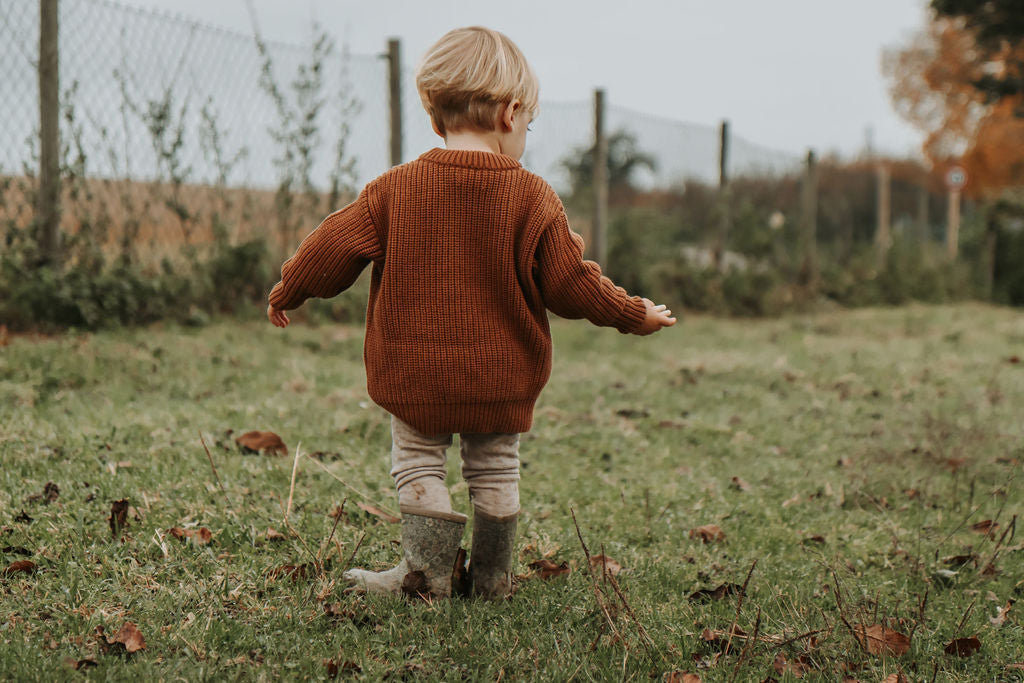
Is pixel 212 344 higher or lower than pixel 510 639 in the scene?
higher

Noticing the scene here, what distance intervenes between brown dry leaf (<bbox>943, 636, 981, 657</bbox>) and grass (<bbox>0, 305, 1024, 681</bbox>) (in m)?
0.04

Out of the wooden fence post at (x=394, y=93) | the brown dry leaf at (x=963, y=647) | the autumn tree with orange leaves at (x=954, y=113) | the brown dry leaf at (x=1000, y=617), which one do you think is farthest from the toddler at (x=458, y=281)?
the autumn tree with orange leaves at (x=954, y=113)

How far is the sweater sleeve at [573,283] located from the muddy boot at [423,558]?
644 millimetres

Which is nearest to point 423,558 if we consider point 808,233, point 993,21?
point 993,21

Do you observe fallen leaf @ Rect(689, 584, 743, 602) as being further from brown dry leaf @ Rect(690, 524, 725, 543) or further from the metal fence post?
the metal fence post

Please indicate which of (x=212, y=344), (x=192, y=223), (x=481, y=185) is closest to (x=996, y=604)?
(x=481, y=185)

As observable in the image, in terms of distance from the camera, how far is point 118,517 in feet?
9.05

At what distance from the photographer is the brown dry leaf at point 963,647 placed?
2328 mm

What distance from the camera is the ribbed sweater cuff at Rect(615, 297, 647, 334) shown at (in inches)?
94.4

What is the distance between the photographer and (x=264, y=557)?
8.64 feet

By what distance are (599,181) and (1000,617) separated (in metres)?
6.92

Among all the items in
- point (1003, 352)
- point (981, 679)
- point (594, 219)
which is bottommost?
point (981, 679)

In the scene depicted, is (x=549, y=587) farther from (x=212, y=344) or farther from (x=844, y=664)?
(x=212, y=344)

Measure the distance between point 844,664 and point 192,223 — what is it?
5.60 m
